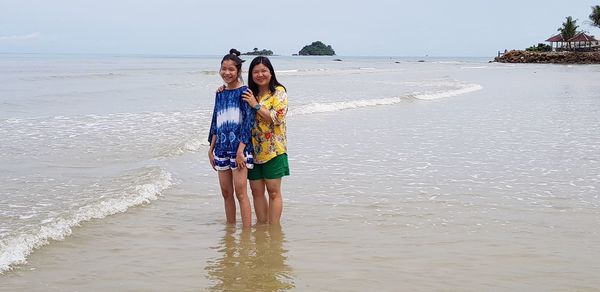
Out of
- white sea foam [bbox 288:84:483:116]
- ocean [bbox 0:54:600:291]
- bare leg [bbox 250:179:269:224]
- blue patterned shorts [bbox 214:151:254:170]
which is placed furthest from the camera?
white sea foam [bbox 288:84:483:116]

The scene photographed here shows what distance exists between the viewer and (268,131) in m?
5.59

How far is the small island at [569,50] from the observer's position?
79125 millimetres

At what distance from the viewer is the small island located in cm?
7912

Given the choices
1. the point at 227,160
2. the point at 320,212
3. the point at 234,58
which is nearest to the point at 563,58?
the point at 320,212

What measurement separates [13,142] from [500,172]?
7.72 meters

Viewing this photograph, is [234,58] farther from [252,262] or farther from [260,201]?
[252,262]

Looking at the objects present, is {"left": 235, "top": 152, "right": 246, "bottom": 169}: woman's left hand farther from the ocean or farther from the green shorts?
the ocean

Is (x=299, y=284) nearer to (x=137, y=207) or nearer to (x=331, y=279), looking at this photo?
(x=331, y=279)

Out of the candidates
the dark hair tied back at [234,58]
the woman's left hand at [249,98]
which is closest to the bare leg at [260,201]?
the woman's left hand at [249,98]

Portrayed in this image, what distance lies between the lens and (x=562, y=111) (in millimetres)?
16703

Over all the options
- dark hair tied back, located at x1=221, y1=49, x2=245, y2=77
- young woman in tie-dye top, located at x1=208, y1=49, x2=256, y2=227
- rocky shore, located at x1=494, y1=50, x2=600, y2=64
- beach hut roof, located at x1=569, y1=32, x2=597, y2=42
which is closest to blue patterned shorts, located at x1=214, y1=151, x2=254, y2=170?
young woman in tie-dye top, located at x1=208, y1=49, x2=256, y2=227

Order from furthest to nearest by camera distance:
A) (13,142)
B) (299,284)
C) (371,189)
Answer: (13,142) → (371,189) → (299,284)

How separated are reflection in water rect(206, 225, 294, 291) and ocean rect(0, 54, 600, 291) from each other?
0.06 ft

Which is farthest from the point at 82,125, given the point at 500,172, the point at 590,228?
the point at 590,228
